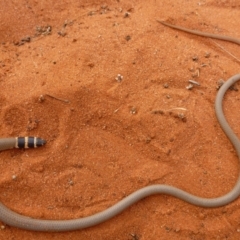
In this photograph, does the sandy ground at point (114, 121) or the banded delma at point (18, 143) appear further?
the banded delma at point (18, 143)

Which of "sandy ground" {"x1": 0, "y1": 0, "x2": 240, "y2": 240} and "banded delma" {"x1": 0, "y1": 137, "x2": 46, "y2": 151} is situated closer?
"sandy ground" {"x1": 0, "y1": 0, "x2": 240, "y2": 240}

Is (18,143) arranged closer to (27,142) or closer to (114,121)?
(27,142)

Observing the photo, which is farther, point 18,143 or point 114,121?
point 114,121

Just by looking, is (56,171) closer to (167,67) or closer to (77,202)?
(77,202)

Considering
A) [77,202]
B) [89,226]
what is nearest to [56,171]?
[77,202]

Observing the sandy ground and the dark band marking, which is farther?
the dark band marking

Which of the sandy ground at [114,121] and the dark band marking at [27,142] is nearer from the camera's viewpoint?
the sandy ground at [114,121]

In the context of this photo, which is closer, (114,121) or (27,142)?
(27,142)

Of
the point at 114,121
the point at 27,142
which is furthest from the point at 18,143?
the point at 114,121
